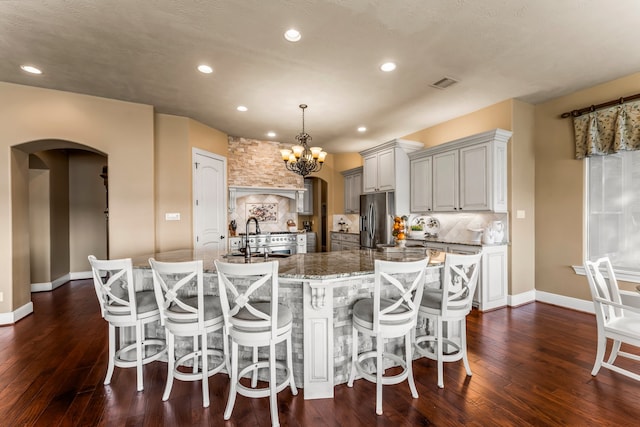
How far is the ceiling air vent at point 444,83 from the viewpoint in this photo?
11.5ft

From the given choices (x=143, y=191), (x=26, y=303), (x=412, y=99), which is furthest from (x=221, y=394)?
(x=412, y=99)

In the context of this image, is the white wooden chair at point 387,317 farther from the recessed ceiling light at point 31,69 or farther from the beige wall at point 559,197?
the recessed ceiling light at point 31,69

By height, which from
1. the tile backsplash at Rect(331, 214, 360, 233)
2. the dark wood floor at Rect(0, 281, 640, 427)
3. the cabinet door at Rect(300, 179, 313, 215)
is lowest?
the dark wood floor at Rect(0, 281, 640, 427)

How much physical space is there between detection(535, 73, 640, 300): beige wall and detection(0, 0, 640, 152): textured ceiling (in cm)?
25

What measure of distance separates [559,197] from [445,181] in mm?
1556

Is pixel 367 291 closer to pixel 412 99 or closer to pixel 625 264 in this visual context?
pixel 412 99

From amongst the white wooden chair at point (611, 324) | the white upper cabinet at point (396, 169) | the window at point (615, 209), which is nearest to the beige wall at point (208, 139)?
the white upper cabinet at point (396, 169)

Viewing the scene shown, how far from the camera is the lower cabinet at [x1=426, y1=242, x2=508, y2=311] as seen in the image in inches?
158

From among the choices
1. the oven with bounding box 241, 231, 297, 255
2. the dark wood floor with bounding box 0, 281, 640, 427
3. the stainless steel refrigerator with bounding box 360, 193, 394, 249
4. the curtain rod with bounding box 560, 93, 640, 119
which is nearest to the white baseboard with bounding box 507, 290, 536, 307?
the dark wood floor with bounding box 0, 281, 640, 427

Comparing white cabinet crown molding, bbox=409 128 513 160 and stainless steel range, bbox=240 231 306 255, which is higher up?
white cabinet crown molding, bbox=409 128 513 160

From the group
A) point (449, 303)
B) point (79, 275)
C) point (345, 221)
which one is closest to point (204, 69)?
point (449, 303)

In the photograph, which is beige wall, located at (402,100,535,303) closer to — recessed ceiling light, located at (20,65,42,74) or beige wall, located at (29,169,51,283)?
recessed ceiling light, located at (20,65,42,74)

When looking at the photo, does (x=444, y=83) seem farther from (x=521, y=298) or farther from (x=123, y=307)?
(x=123, y=307)

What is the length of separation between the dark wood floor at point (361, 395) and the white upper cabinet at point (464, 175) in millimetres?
1949
